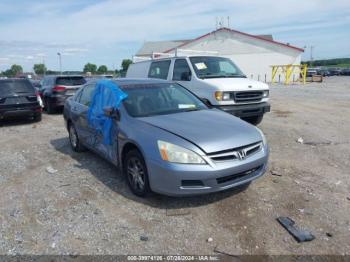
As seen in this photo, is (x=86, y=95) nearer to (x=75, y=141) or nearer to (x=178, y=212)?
(x=75, y=141)

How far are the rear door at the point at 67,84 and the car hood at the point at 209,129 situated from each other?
897 cm

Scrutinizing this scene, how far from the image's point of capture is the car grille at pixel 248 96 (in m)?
7.84

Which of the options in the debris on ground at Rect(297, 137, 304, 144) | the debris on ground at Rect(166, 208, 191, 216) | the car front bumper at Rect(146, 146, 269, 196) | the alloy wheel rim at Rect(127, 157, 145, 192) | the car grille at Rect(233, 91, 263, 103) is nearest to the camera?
the car front bumper at Rect(146, 146, 269, 196)

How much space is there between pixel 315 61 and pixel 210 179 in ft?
414

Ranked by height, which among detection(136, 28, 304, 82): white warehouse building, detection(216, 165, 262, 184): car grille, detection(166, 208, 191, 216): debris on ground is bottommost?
detection(166, 208, 191, 216): debris on ground

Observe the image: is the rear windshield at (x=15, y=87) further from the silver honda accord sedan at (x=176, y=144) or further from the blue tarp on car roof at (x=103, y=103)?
the silver honda accord sedan at (x=176, y=144)

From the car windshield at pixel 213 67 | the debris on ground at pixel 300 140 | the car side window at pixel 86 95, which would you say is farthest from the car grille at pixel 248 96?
the car side window at pixel 86 95

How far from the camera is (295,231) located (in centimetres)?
348

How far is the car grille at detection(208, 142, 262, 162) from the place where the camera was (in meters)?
3.76

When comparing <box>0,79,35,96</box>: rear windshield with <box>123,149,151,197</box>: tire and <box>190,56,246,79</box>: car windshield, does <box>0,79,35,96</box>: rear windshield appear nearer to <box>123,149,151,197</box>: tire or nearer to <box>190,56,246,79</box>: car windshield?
<box>190,56,246,79</box>: car windshield

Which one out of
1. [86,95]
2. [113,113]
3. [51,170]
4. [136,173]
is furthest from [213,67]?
[136,173]

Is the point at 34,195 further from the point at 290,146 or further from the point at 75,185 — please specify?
the point at 290,146

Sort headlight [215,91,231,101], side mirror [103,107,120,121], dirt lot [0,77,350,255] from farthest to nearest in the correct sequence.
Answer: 1. headlight [215,91,231,101]
2. side mirror [103,107,120,121]
3. dirt lot [0,77,350,255]

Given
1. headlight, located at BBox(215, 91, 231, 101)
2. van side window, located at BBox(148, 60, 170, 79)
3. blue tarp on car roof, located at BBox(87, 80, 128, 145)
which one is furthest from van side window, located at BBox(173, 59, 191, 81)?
blue tarp on car roof, located at BBox(87, 80, 128, 145)
